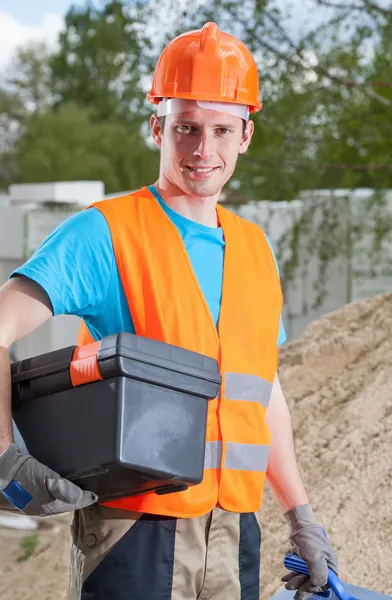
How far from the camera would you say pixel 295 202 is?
8.55 metres

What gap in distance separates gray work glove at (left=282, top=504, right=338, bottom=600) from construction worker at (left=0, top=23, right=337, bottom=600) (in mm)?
25

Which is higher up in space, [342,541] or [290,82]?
[290,82]

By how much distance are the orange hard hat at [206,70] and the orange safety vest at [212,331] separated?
254 millimetres

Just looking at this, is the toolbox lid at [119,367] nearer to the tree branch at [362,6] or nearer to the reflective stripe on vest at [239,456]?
the reflective stripe on vest at [239,456]

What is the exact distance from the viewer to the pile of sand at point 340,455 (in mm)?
3256

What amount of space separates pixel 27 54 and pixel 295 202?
137ft

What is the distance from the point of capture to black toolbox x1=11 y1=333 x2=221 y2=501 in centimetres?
162

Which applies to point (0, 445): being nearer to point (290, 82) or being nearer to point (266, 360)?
point (266, 360)

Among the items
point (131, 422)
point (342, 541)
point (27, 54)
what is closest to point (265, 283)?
point (131, 422)

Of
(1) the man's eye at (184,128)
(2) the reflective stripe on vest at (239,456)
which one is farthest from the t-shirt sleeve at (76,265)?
(2) the reflective stripe on vest at (239,456)

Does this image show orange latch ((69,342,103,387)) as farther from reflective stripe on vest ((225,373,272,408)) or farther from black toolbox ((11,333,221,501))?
reflective stripe on vest ((225,373,272,408))

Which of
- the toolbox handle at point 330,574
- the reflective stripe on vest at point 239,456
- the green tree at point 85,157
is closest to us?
the reflective stripe on vest at point 239,456

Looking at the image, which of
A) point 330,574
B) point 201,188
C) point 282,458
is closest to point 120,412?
point 201,188

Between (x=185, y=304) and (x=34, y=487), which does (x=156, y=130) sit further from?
(x=34, y=487)
